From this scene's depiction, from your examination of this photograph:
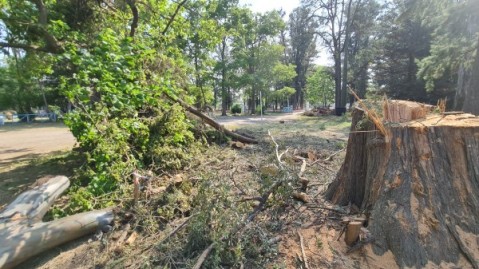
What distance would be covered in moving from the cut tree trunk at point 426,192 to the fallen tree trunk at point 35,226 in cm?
332

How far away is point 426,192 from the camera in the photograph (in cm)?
246

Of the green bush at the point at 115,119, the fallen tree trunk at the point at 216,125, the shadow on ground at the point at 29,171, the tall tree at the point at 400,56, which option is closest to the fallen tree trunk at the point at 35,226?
the green bush at the point at 115,119

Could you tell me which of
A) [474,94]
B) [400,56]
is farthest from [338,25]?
[474,94]

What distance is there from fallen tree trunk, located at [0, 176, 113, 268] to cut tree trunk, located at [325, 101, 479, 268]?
332 cm

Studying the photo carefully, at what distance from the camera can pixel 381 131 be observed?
2721 mm

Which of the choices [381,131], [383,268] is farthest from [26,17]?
[383,268]

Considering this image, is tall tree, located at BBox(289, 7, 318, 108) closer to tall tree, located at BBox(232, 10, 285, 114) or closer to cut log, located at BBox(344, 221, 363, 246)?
tall tree, located at BBox(232, 10, 285, 114)

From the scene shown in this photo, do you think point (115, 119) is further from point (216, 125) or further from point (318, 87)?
point (318, 87)

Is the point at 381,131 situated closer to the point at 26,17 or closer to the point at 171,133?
the point at 171,133

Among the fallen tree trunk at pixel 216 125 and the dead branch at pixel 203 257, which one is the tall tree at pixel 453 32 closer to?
the fallen tree trunk at pixel 216 125

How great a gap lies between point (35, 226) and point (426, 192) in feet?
13.7

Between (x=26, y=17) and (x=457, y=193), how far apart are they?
792cm

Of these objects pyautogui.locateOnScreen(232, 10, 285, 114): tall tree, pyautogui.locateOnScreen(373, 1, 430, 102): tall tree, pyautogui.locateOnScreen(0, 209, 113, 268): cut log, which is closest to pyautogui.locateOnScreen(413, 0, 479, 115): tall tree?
pyautogui.locateOnScreen(373, 1, 430, 102): tall tree

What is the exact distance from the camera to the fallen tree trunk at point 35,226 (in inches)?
110
